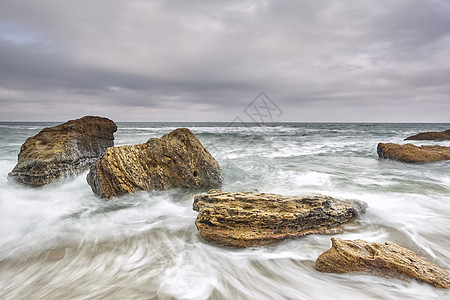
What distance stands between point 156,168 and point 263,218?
11.0 ft

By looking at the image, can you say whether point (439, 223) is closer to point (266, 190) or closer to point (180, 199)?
point (266, 190)

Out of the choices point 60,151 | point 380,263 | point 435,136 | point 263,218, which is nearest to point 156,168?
point 60,151

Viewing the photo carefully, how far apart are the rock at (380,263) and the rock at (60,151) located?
22.9 ft

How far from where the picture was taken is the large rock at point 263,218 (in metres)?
3.35

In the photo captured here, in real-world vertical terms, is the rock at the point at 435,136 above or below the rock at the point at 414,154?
above

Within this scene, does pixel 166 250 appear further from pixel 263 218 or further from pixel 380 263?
pixel 380 263

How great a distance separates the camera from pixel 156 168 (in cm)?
573

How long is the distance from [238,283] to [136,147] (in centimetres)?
436

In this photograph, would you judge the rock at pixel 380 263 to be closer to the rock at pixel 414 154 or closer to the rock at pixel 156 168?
the rock at pixel 156 168

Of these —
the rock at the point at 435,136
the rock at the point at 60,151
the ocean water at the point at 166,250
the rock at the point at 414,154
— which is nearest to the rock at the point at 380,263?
the ocean water at the point at 166,250

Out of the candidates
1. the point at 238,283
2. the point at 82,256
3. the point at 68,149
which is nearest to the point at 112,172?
the point at 82,256

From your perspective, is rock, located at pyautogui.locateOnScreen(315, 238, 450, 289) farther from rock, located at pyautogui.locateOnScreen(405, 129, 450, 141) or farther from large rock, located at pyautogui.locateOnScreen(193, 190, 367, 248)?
rock, located at pyautogui.locateOnScreen(405, 129, 450, 141)

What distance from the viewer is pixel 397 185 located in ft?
21.7

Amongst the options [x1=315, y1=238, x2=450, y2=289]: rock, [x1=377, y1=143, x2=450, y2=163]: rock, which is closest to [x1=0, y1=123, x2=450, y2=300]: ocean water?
[x1=315, y1=238, x2=450, y2=289]: rock
